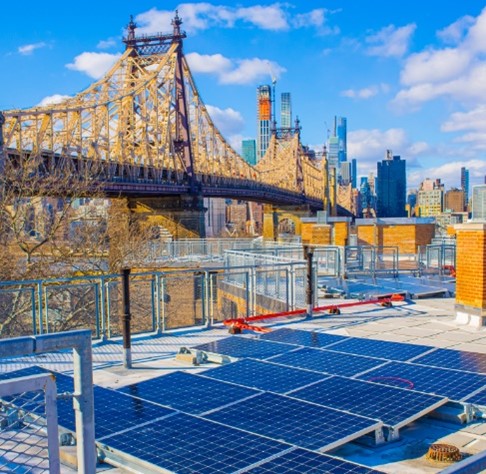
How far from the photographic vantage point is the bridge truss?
4181 cm

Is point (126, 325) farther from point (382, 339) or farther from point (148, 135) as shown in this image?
point (148, 135)

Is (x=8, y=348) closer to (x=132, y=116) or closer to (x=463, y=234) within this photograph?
(x=463, y=234)

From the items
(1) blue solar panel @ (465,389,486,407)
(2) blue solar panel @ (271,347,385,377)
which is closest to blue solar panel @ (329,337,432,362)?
(2) blue solar panel @ (271,347,385,377)

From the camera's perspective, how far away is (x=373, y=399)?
6219mm

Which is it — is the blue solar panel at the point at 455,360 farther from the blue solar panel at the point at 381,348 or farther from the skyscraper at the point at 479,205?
the skyscraper at the point at 479,205

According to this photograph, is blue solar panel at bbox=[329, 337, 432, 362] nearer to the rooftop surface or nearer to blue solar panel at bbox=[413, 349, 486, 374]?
blue solar panel at bbox=[413, 349, 486, 374]

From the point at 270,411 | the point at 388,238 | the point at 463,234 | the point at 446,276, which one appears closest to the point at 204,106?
the point at 388,238

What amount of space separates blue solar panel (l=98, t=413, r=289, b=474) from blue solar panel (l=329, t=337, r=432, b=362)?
354cm

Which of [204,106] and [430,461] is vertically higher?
[204,106]

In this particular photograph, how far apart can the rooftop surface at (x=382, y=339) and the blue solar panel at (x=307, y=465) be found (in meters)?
0.70

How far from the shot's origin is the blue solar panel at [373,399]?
5.79 meters

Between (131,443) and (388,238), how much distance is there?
25278mm

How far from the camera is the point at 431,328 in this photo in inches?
430

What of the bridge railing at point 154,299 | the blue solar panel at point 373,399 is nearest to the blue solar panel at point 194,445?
the blue solar panel at point 373,399
